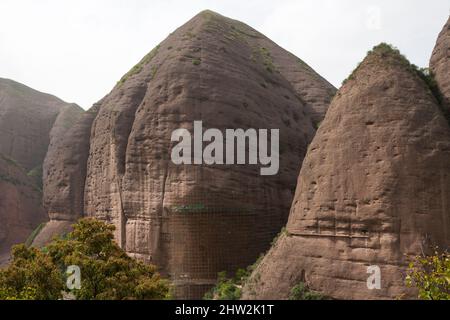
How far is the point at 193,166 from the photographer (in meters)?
21.7

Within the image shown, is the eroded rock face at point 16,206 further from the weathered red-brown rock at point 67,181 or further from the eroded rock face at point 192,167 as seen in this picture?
the eroded rock face at point 192,167

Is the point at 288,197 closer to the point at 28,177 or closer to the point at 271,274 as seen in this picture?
the point at 271,274

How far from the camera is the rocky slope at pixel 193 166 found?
70.3 ft

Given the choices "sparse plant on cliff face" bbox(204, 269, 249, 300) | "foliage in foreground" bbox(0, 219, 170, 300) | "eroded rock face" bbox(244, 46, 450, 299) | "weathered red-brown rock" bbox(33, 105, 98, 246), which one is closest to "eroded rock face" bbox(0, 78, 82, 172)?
"weathered red-brown rock" bbox(33, 105, 98, 246)

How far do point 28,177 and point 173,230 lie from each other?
2806 centimetres

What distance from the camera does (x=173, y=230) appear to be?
2164cm

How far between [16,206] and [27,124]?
569 inches

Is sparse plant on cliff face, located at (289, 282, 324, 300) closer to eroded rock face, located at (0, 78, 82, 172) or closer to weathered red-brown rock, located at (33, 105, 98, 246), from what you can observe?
weathered red-brown rock, located at (33, 105, 98, 246)

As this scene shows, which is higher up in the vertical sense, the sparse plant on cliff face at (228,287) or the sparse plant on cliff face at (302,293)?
the sparse plant on cliff face at (302,293)

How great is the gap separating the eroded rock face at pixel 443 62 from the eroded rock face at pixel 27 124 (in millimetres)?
41745

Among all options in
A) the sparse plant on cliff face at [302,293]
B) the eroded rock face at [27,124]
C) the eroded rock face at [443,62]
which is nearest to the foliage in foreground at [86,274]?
the sparse plant on cliff face at [302,293]

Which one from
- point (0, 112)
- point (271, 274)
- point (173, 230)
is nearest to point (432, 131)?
point (271, 274)

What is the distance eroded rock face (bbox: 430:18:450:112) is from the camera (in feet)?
54.3

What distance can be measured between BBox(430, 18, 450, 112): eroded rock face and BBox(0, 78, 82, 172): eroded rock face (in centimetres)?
4175
